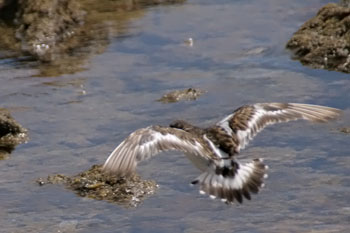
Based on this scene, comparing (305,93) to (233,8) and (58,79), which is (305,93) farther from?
(233,8)

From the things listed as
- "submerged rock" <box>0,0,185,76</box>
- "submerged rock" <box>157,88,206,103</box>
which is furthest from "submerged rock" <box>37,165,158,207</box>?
"submerged rock" <box>0,0,185,76</box>

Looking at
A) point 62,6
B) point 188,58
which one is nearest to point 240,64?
point 188,58

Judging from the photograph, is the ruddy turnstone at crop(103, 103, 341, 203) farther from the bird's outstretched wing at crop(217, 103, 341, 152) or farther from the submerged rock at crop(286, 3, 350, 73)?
the submerged rock at crop(286, 3, 350, 73)

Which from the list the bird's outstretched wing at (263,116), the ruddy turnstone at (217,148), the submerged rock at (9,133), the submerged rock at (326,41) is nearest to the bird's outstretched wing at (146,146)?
the ruddy turnstone at (217,148)

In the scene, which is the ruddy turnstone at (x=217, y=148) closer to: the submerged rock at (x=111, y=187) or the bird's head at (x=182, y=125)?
the bird's head at (x=182, y=125)

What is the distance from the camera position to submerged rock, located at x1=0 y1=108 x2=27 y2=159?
931 centimetres

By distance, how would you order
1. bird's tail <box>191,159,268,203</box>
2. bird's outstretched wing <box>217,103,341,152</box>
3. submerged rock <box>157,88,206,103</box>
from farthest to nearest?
submerged rock <box>157,88,206,103</box>, bird's outstretched wing <box>217,103,341,152</box>, bird's tail <box>191,159,268,203</box>

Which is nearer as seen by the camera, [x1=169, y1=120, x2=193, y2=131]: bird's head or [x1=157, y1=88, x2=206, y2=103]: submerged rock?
[x1=169, y1=120, x2=193, y2=131]: bird's head

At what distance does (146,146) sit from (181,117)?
9.99ft

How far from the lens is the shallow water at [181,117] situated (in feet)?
25.0

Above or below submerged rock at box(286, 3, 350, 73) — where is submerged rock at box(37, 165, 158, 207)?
below

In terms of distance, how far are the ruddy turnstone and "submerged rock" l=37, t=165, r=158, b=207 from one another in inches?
26.8

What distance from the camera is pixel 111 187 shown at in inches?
317

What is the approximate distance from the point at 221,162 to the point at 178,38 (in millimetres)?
5729
